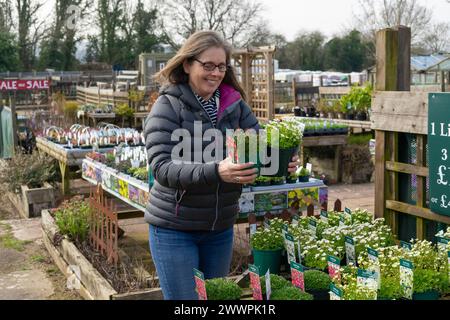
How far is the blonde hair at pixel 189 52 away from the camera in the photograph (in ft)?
8.05

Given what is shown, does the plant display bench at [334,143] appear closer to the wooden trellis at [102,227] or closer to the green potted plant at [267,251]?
the wooden trellis at [102,227]

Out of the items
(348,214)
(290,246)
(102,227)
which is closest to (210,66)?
(290,246)

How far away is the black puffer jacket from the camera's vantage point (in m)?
2.38

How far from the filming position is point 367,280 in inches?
89.4

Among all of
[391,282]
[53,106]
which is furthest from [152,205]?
[53,106]

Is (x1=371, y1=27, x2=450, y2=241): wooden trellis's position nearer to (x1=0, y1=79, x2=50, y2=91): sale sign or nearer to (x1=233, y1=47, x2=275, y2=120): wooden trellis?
(x1=233, y1=47, x2=275, y2=120): wooden trellis

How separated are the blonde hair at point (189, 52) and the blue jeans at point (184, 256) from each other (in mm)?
588

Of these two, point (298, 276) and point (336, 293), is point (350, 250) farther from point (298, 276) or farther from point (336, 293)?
→ point (336, 293)

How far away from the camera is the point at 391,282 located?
2.39m

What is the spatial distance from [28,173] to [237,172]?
6.42 metres

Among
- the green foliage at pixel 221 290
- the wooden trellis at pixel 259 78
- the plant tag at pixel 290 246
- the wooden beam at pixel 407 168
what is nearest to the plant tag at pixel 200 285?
the green foliage at pixel 221 290

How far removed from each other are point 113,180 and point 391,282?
3.77m
